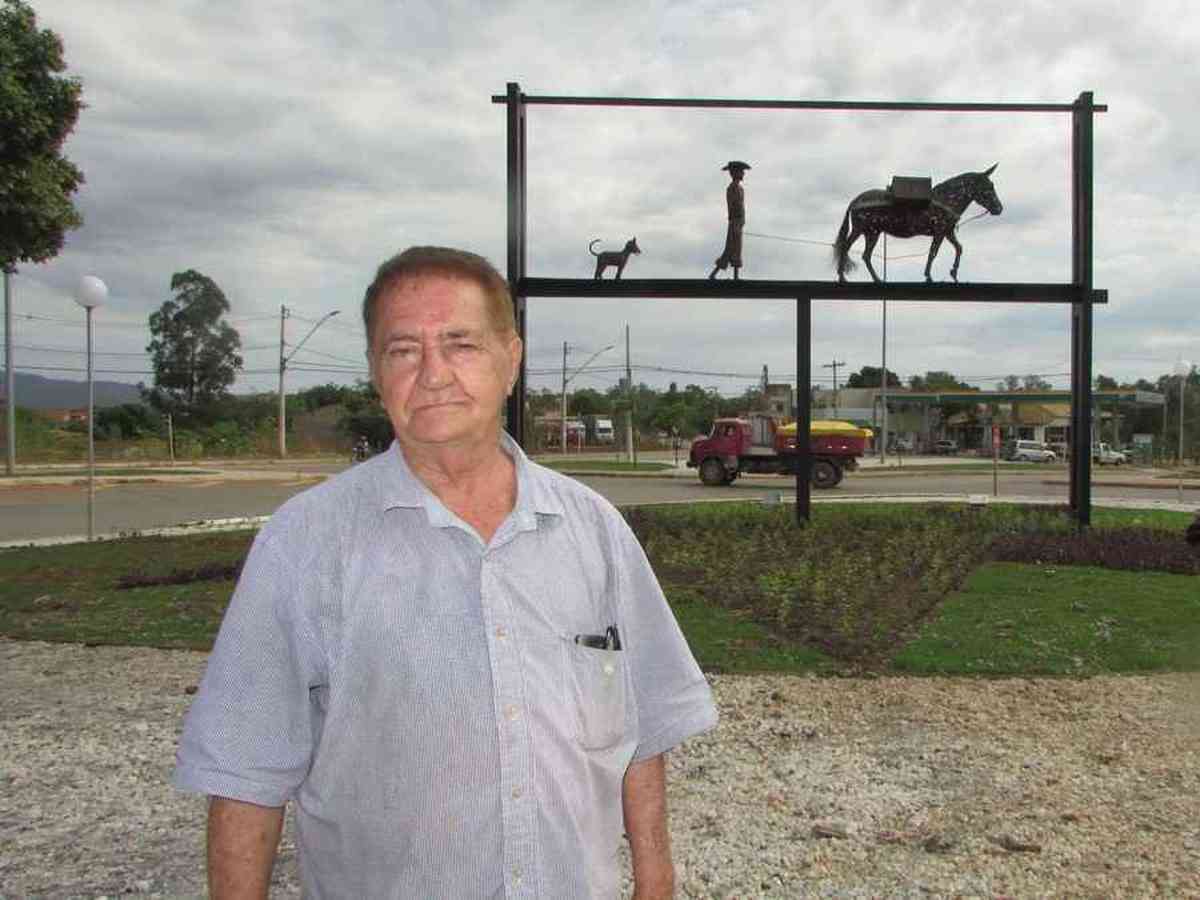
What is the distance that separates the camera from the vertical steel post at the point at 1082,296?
12.6 meters

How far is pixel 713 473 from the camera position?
89.5ft

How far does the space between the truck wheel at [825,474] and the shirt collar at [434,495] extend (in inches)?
971

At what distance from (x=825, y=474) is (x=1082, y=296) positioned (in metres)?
13.5

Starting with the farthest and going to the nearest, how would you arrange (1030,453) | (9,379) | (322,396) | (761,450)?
(322,396) → (1030,453) → (9,379) → (761,450)

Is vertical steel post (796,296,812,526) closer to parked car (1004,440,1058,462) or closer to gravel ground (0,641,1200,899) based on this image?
gravel ground (0,641,1200,899)

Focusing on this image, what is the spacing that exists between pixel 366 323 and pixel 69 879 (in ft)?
8.78

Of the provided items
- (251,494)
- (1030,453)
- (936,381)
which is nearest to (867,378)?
(936,381)

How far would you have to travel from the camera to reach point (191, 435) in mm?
53062

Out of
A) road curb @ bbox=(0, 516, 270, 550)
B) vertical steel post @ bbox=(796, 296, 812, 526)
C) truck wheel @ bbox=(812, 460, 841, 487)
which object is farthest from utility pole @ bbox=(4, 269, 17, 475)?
vertical steel post @ bbox=(796, 296, 812, 526)

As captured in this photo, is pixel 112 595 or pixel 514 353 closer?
pixel 514 353

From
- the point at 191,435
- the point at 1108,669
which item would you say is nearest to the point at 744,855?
the point at 1108,669

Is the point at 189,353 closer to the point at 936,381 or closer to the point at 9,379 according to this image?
the point at 9,379

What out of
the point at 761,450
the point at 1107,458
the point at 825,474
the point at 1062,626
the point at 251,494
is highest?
the point at 761,450

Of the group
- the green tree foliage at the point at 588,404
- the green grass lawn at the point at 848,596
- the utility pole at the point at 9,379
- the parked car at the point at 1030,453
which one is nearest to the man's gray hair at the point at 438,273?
the green grass lawn at the point at 848,596
